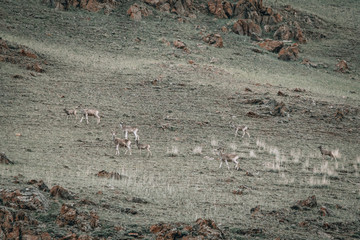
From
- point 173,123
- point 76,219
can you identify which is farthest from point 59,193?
point 173,123

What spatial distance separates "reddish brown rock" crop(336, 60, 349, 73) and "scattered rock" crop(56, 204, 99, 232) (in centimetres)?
4838

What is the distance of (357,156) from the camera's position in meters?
22.6

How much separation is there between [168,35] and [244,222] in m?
44.1

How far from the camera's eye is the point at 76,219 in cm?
933

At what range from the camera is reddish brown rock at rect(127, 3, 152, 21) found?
184 feet

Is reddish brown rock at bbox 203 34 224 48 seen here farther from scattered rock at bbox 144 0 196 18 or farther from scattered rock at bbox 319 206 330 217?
scattered rock at bbox 319 206 330 217

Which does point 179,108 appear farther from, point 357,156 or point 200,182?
point 200,182

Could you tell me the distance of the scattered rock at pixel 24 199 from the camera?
9547 mm

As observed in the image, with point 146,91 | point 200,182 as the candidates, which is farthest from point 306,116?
point 200,182

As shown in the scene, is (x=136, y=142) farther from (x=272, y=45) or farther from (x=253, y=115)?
(x=272, y=45)

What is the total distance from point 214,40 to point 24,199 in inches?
1761

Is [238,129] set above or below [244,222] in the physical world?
below

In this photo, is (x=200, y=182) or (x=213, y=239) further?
(x=200, y=182)

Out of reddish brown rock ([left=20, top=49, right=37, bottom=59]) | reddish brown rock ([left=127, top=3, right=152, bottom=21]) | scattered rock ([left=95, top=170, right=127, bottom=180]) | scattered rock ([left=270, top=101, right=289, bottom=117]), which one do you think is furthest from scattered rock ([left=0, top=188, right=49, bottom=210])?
reddish brown rock ([left=127, top=3, right=152, bottom=21])
